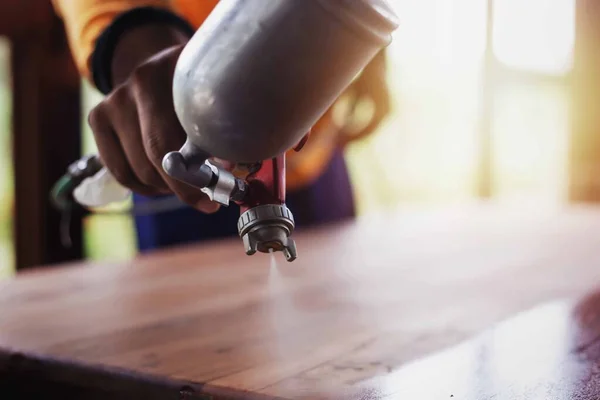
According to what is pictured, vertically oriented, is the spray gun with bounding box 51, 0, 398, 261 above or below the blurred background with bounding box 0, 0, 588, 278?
above

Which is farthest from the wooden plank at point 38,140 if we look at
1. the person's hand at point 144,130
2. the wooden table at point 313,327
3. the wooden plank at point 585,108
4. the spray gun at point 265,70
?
the wooden plank at point 585,108

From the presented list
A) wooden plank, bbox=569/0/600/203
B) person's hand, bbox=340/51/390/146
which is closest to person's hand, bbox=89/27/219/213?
person's hand, bbox=340/51/390/146

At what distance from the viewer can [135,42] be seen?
2.16 ft

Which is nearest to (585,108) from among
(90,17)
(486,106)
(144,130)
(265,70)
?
(486,106)

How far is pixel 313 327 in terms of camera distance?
2.24 ft

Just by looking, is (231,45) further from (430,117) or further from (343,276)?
(430,117)

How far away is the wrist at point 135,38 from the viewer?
654 millimetres

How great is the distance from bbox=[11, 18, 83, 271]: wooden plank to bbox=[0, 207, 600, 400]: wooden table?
95 centimetres

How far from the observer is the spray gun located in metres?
→ 0.33

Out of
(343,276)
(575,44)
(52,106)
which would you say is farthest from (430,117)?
(343,276)

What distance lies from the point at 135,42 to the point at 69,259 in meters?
1.59

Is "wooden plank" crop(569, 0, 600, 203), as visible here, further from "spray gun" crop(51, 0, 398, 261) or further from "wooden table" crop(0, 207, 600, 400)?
"spray gun" crop(51, 0, 398, 261)

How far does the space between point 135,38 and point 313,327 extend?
0.30 meters

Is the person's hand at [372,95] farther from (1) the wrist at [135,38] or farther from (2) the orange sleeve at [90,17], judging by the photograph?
(1) the wrist at [135,38]
